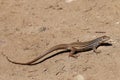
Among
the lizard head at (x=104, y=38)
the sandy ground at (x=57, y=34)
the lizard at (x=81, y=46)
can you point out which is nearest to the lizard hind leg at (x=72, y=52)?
the lizard at (x=81, y=46)

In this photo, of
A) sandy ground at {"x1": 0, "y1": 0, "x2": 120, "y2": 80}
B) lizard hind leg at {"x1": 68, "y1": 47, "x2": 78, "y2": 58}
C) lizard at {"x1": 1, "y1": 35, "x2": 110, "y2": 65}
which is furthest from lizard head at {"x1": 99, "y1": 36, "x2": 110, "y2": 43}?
lizard hind leg at {"x1": 68, "y1": 47, "x2": 78, "y2": 58}

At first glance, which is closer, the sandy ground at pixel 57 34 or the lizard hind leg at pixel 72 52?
the sandy ground at pixel 57 34

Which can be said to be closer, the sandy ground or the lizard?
the sandy ground

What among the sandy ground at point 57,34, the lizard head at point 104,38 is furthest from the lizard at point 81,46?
the sandy ground at point 57,34

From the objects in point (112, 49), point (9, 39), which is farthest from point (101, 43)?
point (9, 39)

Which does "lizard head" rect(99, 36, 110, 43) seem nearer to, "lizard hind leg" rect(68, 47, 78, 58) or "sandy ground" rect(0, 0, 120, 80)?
"sandy ground" rect(0, 0, 120, 80)

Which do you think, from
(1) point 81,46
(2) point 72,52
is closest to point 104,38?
(1) point 81,46

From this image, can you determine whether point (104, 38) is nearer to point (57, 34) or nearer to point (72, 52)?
point (72, 52)

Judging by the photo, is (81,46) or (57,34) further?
(57,34)

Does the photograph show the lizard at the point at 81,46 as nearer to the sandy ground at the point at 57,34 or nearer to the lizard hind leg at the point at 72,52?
the lizard hind leg at the point at 72,52

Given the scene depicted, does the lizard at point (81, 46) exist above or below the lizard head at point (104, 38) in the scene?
below
